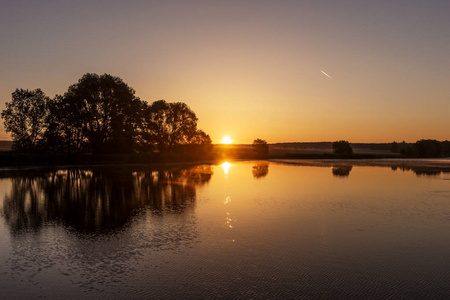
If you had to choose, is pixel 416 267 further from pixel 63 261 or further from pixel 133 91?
pixel 133 91

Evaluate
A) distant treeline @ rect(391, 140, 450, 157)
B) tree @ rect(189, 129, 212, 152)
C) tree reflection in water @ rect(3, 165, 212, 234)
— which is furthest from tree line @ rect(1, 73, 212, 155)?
distant treeline @ rect(391, 140, 450, 157)

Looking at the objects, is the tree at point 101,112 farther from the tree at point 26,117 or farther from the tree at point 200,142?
the tree at point 200,142

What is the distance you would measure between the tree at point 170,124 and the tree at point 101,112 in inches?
738

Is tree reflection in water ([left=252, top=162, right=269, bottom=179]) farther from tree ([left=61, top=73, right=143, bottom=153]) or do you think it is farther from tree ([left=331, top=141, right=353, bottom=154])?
tree ([left=331, top=141, right=353, bottom=154])

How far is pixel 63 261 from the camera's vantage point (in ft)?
37.5

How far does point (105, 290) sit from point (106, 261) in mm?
2555

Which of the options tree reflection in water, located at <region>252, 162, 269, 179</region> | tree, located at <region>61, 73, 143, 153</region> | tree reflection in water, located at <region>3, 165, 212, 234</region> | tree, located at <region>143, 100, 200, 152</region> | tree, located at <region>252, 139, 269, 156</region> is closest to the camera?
tree reflection in water, located at <region>3, 165, 212, 234</region>

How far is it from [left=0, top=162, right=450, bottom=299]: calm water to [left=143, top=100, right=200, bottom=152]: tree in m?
70.1

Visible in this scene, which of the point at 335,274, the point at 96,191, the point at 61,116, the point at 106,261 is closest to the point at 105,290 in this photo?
the point at 106,261

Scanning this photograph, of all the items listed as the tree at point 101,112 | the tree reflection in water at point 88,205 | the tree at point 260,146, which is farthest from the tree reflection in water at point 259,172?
the tree at point 260,146

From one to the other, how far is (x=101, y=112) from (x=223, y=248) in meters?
67.8

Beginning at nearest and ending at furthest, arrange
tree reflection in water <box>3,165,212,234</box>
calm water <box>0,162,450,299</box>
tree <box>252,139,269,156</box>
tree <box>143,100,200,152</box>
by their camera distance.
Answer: calm water <box>0,162,450,299</box>, tree reflection in water <box>3,165,212,234</box>, tree <box>143,100,200,152</box>, tree <box>252,139,269,156</box>

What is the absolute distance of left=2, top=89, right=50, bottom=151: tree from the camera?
73.9 m

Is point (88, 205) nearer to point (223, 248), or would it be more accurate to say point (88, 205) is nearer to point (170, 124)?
point (223, 248)
